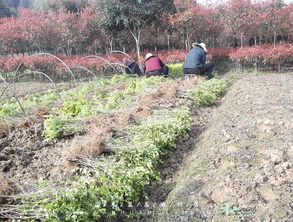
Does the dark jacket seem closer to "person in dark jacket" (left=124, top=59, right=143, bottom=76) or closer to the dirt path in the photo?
"person in dark jacket" (left=124, top=59, right=143, bottom=76)

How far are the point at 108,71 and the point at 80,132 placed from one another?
10.7m

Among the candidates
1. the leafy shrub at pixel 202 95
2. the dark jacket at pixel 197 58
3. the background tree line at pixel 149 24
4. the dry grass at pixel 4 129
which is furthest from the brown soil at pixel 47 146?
the background tree line at pixel 149 24

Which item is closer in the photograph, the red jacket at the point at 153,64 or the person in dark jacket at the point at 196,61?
the person in dark jacket at the point at 196,61

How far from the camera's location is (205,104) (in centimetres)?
607

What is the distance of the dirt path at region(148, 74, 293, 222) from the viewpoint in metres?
2.33

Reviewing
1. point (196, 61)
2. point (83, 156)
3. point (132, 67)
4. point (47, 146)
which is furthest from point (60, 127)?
point (132, 67)

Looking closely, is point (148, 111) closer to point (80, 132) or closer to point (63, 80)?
point (80, 132)

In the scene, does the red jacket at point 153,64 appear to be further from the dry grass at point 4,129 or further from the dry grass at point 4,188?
the dry grass at point 4,188

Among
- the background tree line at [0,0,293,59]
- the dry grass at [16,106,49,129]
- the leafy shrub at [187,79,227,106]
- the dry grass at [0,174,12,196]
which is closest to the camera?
the dry grass at [0,174,12,196]

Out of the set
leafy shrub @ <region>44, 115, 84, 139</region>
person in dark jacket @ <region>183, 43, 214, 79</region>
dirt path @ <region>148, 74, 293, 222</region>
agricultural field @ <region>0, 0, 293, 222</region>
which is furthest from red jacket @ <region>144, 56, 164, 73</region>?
leafy shrub @ <region>44, 115, 84, 139</region>

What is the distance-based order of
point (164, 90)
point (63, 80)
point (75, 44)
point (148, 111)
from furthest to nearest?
point (75, 44), point (63, 80), point (164, 90), point (148, 111)

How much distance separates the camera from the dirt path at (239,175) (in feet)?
7.64

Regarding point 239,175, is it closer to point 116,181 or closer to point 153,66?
point 116,181

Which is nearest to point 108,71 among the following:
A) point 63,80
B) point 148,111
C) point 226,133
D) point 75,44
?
point 63,80
